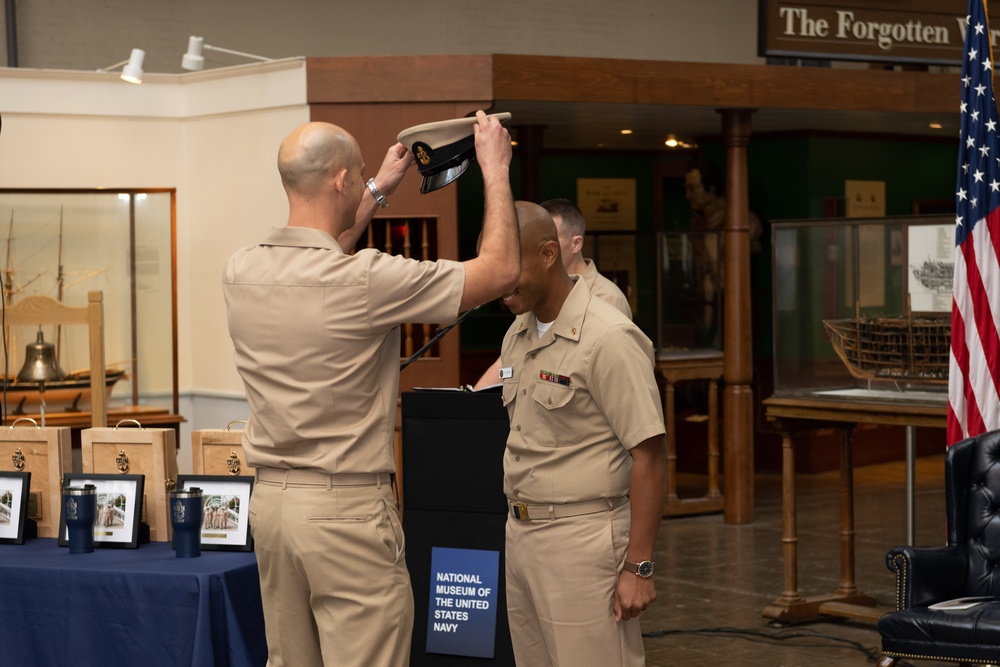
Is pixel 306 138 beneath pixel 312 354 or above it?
above

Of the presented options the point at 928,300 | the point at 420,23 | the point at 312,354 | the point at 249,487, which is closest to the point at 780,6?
the point at 928,300

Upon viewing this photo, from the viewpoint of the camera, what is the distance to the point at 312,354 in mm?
2613

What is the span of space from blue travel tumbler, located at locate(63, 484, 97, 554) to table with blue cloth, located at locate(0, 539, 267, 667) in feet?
0.18

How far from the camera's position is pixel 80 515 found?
3521 millimetres

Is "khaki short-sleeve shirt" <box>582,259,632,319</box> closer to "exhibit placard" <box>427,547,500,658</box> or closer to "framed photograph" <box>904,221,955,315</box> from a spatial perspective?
"exhibit placard" <box>427,547,500,658</box>

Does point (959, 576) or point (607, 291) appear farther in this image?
point (607, 291)

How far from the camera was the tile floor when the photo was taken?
5.62 meters

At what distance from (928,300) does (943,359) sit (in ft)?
0.88

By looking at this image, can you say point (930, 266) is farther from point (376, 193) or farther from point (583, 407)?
point (376, 193)

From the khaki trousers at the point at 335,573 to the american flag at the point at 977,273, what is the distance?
9.83 feet

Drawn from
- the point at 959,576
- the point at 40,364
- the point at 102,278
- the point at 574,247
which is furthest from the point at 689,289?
the point at 959,576

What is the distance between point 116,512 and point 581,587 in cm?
140

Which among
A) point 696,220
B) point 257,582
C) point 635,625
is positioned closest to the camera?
point 635,625

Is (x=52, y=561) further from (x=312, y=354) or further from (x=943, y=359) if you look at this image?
(x=943, y=359)
